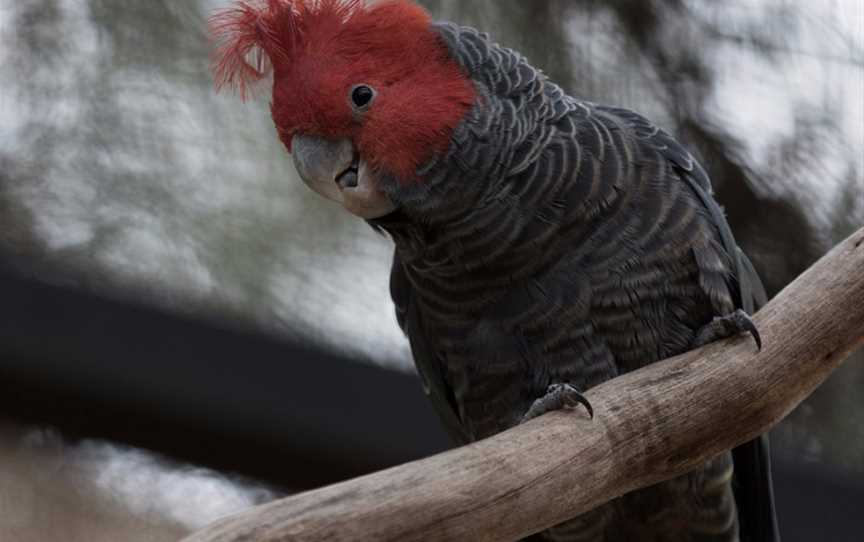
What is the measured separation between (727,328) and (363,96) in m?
1.04

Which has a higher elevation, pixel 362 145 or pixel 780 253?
pixel 362 145

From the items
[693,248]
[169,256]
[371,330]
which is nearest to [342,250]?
[371,330]

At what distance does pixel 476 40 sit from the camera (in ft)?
9.44

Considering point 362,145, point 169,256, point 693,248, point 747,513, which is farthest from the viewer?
point 169,256

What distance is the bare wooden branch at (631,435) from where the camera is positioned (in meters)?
1.95

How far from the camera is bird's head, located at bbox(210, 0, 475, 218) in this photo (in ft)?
8.68

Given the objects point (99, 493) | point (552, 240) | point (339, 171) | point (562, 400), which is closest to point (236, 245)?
point (99, 493)

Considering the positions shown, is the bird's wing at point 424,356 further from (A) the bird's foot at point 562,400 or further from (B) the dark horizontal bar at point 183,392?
(A) the bird's foot at point 562,400

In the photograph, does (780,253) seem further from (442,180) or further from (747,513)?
(442,180)

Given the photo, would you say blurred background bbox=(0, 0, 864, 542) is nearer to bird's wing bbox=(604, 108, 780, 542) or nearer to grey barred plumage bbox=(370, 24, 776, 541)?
bird's wing bbox=(604, 108, 780, 542)

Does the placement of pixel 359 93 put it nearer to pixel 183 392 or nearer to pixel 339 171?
pixel 339 171

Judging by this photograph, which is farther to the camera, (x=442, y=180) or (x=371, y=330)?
(x=371, y=330)

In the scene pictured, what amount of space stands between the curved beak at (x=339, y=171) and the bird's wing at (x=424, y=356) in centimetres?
46

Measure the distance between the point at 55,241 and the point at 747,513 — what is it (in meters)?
2.40
